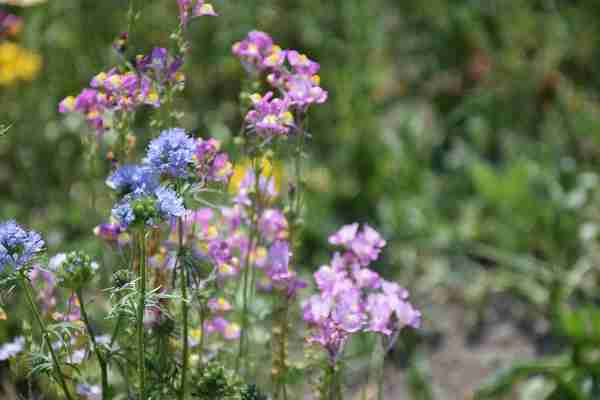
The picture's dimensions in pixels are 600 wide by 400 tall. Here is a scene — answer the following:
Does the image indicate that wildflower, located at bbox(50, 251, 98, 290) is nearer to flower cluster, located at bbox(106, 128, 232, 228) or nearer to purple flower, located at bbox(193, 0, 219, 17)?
flower cluster, located at bbox(106, 128, 232, 228)

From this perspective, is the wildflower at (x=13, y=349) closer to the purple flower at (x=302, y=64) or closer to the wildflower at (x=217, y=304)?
the wildflower at (x=217, y=304)

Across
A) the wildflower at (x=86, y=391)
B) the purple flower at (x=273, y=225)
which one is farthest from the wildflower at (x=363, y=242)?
the wildflower at (x=86, y=391)

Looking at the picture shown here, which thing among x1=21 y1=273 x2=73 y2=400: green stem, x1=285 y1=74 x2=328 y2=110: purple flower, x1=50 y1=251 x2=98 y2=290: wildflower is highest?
x1=285 y1=74 x2=328 y2=110: purple flower

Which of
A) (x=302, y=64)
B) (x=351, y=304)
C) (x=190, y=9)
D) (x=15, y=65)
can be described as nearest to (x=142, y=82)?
(x=190, y=9)

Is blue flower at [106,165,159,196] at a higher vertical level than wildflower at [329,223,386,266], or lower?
lower

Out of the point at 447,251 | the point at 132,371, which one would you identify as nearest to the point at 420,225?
the point at 447,251

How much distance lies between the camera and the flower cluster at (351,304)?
1.42 m

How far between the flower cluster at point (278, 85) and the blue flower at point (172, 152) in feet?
0.63

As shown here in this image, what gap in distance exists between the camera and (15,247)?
1.24 metres

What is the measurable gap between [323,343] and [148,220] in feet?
1.36

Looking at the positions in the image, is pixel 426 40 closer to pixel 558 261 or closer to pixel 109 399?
pixel 558 261

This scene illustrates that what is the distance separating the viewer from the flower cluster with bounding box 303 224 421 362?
4.67 ft

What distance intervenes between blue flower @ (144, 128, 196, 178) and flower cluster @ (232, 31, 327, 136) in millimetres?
191

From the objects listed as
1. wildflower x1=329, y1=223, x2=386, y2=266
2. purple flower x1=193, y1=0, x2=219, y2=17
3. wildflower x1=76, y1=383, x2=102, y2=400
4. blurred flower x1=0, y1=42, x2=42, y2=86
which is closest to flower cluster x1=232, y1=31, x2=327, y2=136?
purple flower x1=193, y1=0, x2=219, y2=17
